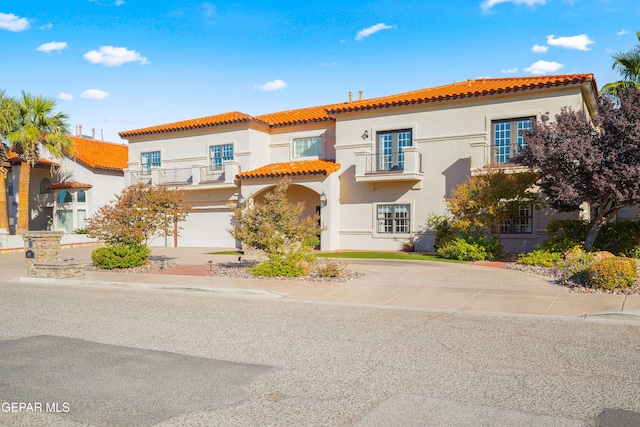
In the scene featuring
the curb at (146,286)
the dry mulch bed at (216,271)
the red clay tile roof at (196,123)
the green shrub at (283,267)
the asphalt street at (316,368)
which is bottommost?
the asphalt street at (316,368)

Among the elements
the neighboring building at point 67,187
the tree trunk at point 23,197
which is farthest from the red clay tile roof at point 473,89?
the tree trunk at point 23,197

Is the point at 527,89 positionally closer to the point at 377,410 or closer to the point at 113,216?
the point at 113,216

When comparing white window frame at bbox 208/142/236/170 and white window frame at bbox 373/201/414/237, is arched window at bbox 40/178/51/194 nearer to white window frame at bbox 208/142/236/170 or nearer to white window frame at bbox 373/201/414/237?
white window frame at bbox 208/142/236/170

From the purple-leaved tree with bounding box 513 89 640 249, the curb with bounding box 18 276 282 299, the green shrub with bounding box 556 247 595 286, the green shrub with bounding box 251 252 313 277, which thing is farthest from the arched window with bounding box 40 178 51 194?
the green shrub with bounding box 556 247 595 286

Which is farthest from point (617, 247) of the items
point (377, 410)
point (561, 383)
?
point (377, 410)

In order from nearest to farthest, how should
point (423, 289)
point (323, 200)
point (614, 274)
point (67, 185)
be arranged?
point (614, 274), point (423, 289), point (323, 200), point (67, 185)

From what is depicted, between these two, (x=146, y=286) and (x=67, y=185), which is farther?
(x=67, y=185)

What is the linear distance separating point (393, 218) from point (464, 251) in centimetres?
570

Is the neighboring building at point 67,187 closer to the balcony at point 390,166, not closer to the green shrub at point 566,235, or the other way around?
the balcony at point 390,166

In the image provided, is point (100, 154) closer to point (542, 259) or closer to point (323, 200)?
point (323, 200)

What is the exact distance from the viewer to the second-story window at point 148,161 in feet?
105

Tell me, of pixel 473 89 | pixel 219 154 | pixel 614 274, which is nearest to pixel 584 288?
pixel 614 274

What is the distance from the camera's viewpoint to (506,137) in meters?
22.2

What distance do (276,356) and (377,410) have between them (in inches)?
91.2
